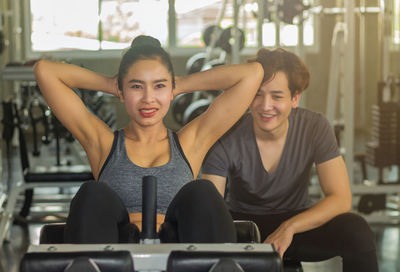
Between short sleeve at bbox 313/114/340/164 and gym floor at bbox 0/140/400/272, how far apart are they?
0.73 m

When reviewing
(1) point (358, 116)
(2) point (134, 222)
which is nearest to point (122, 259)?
(2) point (134, 222)

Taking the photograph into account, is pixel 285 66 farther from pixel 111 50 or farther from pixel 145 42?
pixel 111 50

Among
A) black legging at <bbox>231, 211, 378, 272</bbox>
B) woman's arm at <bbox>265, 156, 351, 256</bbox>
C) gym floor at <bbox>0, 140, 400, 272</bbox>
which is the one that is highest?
woman's arm at <bbox>265, 156, 351, 256</bbox>

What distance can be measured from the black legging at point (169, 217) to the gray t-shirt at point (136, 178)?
0.42ft

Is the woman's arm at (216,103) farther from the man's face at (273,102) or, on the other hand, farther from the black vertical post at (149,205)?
the black vertical post at (149,205)

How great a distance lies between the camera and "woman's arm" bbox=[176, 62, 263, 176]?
1697 millimetres

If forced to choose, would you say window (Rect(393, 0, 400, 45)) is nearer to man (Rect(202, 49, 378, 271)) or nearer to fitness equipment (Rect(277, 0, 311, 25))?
fitness equipment (Rect(277, 0, 311, 25))

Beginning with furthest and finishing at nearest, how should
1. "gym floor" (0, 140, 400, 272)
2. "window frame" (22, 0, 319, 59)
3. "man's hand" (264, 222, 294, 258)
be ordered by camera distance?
"window frame" (22, 0, 319, 59), "gym floor" (0, 140, 400, 272), "man's hand" (264, 222, 294, 258)

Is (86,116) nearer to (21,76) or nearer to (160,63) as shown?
(160,63)

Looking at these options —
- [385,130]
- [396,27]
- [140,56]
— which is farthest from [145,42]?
[396,27]

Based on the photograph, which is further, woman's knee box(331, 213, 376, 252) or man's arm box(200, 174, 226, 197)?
man's arm box(200, 174, 226, 197)

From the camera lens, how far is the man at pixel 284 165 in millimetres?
1820

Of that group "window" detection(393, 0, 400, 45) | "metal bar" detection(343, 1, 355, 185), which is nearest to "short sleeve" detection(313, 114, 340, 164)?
"metal bar" detection(343, 1, 355, 185)

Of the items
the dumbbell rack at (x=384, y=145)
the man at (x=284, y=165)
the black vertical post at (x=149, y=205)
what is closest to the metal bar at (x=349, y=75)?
the dumbbell rack at (x=384, y=145)
